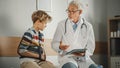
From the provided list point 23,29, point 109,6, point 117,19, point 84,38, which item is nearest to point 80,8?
point 84,38

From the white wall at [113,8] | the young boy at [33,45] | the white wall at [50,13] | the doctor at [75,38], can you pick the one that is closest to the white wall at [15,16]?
the white wall at [50,13]

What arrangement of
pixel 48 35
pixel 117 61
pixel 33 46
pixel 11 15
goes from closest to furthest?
pixel 33 46 < pixel 11 15 < pixel 48 35 < pixel 117 61

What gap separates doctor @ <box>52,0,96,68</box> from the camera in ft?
7.95

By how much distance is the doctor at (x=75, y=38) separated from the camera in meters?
2.42

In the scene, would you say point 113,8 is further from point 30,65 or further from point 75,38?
point 30,65

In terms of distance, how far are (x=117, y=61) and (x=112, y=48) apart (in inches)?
12.1

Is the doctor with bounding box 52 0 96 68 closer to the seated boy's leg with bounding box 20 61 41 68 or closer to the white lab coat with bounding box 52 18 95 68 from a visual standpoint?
the white lab coat with bounding box 52 18 95 68

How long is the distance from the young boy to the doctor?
0.62ft

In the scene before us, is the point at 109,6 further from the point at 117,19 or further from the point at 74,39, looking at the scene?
the point at 74,39

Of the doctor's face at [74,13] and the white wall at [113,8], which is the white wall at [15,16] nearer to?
the doctor's face at [74,13]

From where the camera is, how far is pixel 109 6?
12.9 feet

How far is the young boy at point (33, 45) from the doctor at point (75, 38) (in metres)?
0.19

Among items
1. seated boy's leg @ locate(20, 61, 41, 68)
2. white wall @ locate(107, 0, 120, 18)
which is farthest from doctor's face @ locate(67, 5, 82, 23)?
white wall @ locate(107, 0, 120, 18)

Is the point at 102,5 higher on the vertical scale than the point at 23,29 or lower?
higher
